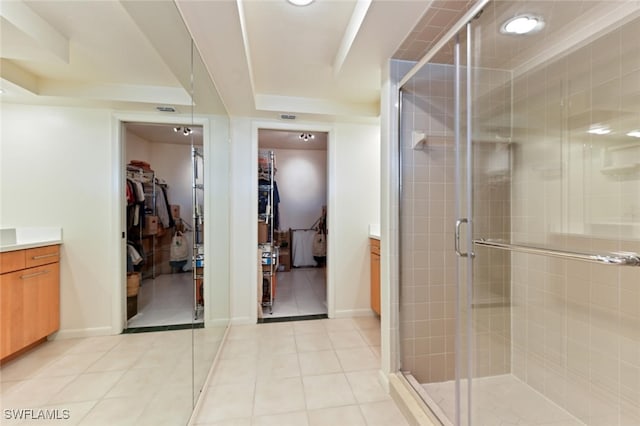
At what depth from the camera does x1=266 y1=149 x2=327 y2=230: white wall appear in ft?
18.5

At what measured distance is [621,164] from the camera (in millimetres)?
1530

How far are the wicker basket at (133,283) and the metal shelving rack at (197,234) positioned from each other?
0.63 metres

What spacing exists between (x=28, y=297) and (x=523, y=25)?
2765 mm

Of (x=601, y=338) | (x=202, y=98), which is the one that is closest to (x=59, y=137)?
(x=202, y=98)

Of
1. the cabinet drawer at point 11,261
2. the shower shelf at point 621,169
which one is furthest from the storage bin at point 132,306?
the shower shelf at point 621,169

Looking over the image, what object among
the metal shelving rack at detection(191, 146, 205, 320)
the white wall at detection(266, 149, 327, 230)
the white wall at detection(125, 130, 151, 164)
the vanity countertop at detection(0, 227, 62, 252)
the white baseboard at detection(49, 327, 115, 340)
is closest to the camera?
the vanity countertop at detection(0, 227, 62, 252)

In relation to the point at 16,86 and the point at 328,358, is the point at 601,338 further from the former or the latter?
the point at 16,86

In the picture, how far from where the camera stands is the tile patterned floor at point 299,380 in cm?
163

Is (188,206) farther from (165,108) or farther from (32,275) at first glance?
(32,275)

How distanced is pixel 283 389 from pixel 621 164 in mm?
2458

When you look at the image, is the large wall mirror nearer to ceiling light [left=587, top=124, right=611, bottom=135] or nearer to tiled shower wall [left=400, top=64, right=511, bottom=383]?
tiled shower wall [left=400, top=64, right=511, bottom=383]

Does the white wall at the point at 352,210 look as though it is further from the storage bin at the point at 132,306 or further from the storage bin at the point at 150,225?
the storage bin at the point at 132,306

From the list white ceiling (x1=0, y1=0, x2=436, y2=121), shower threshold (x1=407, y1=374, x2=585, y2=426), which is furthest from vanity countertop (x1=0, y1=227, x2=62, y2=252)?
shower threshold (x1=407, y1=374, x2=585, y2=426)

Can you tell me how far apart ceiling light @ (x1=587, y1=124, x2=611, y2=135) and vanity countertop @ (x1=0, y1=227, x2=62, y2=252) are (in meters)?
2.66
